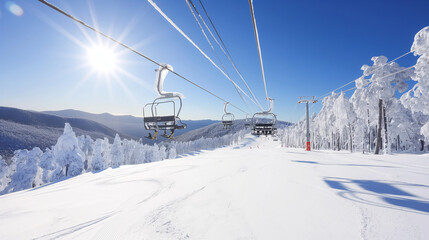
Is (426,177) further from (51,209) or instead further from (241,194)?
(51,209)

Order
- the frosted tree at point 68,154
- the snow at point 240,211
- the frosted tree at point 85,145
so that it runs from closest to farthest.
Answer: the snow at point 240,211
the frosted tree at point 68,154
the frosted tree at point 85,145

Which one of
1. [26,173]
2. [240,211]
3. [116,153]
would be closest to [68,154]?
[26,173]

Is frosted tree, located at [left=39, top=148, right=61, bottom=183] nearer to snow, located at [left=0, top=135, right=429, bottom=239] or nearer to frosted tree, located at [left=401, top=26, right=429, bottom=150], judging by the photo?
snow, located at [left=0, top=135, right=429, bottom=239]

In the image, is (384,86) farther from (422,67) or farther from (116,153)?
(116,153)

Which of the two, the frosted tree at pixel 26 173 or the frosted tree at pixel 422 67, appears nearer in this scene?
the frosted tree at pixel 422 67

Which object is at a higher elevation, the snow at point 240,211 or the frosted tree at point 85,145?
the snow at point 240,211

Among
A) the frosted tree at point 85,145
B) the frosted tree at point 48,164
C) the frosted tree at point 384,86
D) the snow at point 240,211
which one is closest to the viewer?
the snow at point 240,211

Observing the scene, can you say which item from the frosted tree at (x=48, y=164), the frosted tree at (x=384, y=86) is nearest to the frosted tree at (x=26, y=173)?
the frosted tree at (x=48, y=164)

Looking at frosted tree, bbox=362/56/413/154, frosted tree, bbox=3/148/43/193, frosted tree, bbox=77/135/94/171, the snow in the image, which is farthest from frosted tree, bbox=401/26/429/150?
frosted tree, bbox=77/135/94/171

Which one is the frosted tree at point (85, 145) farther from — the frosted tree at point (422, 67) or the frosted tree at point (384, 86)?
the frosted tree at point (422, 67)

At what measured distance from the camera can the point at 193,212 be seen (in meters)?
3.48

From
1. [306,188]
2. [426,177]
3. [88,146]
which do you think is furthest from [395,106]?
[88,146]

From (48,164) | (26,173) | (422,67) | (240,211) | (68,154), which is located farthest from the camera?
(26,173)

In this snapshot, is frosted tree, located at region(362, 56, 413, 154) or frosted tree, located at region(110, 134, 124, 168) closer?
frosted tree, located at region(362, 56, 413, 154)
